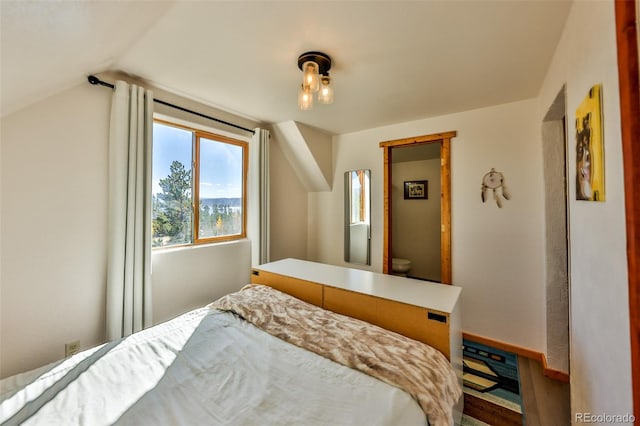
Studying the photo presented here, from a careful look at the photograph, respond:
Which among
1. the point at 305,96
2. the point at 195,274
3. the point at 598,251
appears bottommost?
the point at 195,274

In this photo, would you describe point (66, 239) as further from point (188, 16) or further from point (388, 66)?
point (388, 66)

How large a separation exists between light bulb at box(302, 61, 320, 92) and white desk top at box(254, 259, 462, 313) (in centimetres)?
135

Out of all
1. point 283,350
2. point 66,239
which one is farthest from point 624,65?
point 66,239

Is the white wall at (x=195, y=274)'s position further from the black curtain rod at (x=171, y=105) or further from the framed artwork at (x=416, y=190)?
the framed artwork at (x=416, y=190)

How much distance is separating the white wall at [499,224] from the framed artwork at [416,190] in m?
1.86

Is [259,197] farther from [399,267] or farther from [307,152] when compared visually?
[399,267]

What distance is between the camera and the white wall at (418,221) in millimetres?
4555

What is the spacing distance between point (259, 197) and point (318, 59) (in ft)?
5.68

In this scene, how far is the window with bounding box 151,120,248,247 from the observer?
2.39 meters

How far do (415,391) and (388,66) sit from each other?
1.99 m

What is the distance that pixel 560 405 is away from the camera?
1.77m

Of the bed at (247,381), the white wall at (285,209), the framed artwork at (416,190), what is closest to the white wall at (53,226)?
the bed at (247,381)

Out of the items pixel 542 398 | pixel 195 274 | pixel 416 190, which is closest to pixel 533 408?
pixel 542 398

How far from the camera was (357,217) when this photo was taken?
3574mm
